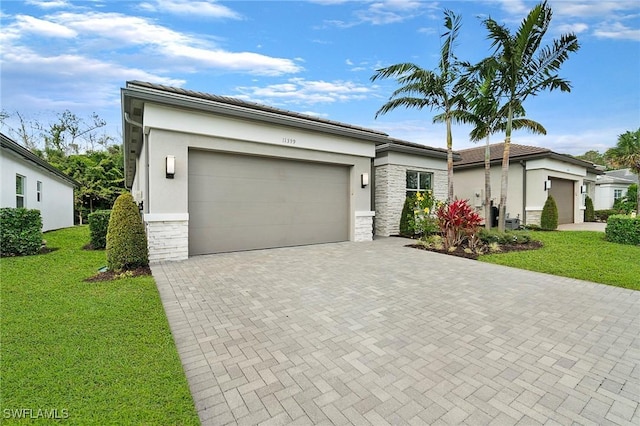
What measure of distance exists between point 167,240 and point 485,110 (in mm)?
11398

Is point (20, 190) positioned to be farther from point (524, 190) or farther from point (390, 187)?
point (524, 190)

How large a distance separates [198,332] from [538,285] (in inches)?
232

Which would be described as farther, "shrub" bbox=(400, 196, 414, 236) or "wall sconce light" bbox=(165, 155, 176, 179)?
"shrub" bbox=(400, 196, 414, 236)

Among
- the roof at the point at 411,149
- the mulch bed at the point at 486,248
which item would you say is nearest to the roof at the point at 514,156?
the roof at the point at 411,149

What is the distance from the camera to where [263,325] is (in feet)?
12.2

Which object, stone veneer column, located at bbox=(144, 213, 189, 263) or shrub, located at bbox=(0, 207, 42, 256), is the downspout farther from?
shrub, located at bbox=(0, 207, 42, 256)

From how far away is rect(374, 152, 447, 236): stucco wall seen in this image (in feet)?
39.4

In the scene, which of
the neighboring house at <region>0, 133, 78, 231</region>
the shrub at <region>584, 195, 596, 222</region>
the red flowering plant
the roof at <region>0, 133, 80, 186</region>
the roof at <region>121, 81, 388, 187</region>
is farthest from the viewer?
the shrub at <region>584, 195, 596, 222</region>

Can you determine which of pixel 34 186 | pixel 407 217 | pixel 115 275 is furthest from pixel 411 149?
pixel 34 186

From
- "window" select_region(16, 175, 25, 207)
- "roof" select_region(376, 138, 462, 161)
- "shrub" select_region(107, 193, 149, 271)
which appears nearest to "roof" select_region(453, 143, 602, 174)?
"roof" select_region(376, 138, 462, 161)

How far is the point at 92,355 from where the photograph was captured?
2.88 meters

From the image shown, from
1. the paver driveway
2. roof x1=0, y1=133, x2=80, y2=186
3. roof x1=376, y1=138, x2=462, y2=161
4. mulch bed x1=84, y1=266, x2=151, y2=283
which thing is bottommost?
the paver driveway

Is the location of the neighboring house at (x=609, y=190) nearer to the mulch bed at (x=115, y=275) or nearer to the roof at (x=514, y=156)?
the roof at (x=514, y=156)

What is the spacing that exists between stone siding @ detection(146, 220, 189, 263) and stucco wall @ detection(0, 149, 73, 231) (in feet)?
23.3
